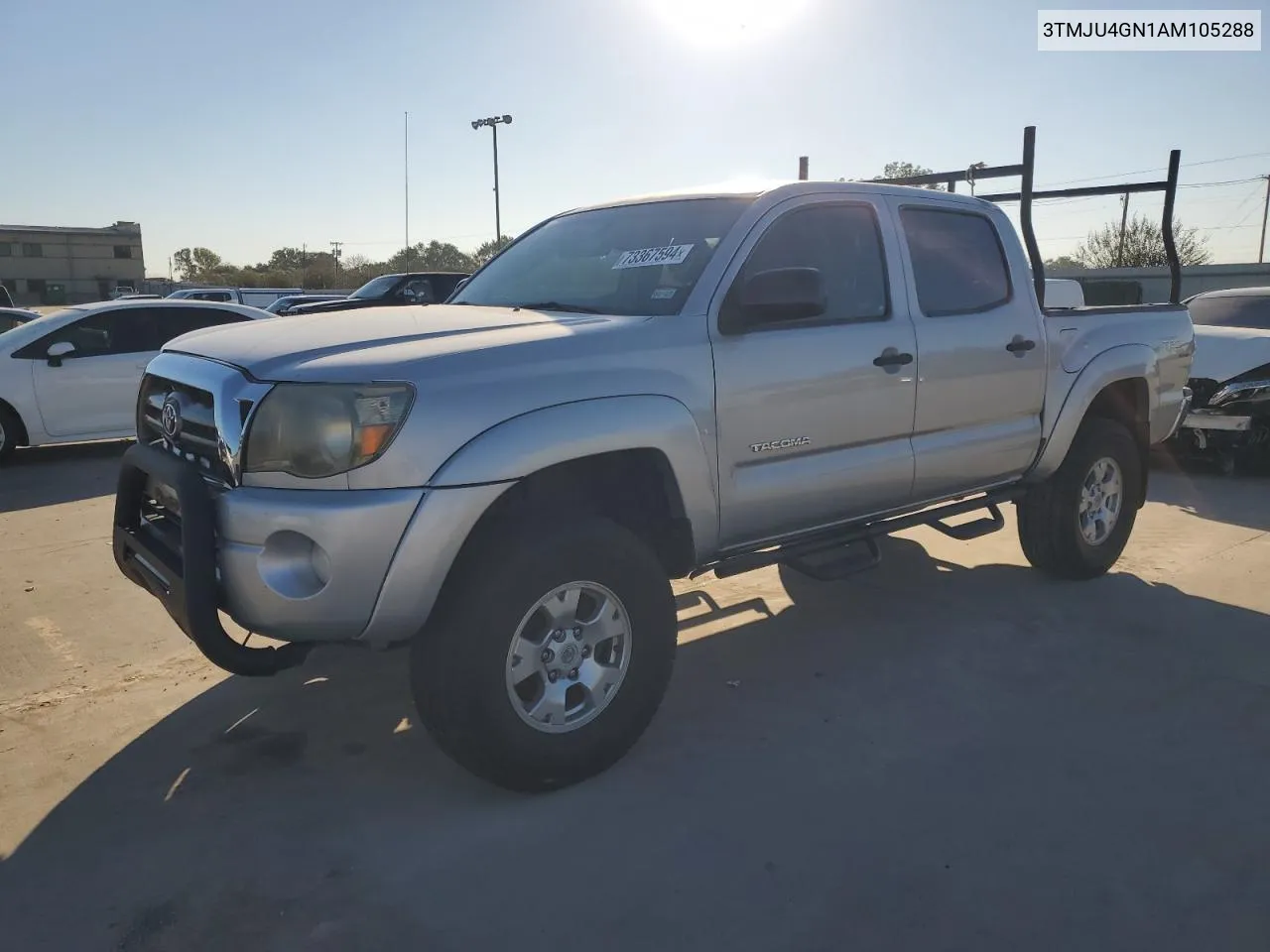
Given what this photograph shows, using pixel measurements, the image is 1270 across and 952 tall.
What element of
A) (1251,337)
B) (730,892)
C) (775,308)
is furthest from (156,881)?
(1251,337)

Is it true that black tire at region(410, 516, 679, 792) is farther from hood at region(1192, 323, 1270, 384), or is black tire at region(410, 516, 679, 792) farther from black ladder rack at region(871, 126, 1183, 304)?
hood at region(1192, 323, 1270, 384)

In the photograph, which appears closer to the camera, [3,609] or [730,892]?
[730,892]

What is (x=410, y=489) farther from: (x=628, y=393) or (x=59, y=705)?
(x=59, y=705)

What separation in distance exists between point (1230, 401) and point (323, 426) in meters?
8.16

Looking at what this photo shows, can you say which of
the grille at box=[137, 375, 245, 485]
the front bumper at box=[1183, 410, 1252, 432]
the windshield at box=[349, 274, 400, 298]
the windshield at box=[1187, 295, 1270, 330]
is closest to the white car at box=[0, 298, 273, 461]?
the grille at box=[137, 375, 245, 485]

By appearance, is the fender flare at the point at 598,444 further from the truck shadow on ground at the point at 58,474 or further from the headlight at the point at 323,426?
the truck shadow on ground at the point at 58,474

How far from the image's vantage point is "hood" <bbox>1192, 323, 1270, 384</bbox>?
27.0 ft

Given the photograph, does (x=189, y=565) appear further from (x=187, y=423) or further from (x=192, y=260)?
(x=192, y=260)

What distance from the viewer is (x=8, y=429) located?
8.70 m

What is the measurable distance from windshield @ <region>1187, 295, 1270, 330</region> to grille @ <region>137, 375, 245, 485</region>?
940 cm

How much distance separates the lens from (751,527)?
361 cm

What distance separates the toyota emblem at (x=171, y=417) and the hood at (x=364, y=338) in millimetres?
182

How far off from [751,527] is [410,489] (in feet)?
4.76

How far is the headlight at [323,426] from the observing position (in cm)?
267
